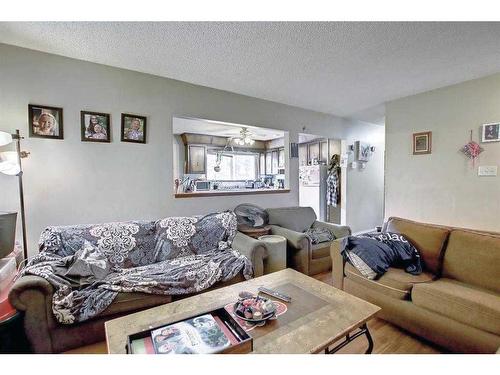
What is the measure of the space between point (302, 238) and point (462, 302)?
56.9 inches

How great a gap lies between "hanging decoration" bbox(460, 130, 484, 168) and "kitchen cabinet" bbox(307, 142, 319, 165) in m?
2.68

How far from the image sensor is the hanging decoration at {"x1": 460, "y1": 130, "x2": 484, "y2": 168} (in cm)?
274

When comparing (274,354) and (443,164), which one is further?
(443,164)

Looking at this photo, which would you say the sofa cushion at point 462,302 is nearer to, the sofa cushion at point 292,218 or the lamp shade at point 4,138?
the sofa cushion at point 292,218

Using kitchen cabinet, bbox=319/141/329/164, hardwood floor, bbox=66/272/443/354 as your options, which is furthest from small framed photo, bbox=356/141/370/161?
hardwood floor, bbox=66/272/443/354

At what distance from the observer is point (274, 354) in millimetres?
938

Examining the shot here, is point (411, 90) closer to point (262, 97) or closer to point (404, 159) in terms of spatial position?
point (404, 159)

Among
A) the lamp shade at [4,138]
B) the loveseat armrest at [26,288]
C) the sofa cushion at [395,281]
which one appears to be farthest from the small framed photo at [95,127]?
the sofa cushion at [395,281]

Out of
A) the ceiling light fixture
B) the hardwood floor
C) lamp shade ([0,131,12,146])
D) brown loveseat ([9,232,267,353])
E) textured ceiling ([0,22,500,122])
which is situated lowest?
the hardwood floor

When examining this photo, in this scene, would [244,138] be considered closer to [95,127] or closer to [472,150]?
[95,127]

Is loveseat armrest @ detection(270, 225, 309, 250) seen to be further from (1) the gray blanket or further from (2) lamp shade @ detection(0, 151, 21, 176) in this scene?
(2) lamp shade @ detection(0, 151, 21, 176)

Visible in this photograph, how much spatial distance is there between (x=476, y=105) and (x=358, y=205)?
2400 millimetres
